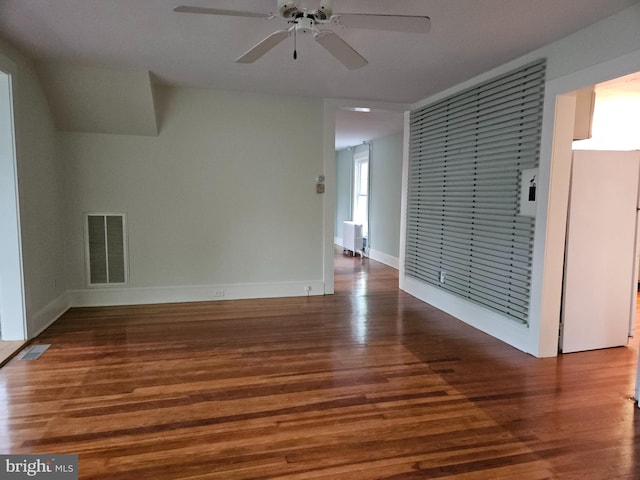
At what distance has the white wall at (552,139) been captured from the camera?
2.68 metres

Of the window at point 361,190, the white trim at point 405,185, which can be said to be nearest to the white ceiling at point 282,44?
the white trim at point 405,185

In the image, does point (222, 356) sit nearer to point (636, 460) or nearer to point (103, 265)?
point (103, 265)

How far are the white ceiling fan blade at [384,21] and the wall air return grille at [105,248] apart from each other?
12.1ft

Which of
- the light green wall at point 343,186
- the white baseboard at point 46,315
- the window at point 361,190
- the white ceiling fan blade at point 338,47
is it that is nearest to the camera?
the white ceiling fan blade at point 338,47

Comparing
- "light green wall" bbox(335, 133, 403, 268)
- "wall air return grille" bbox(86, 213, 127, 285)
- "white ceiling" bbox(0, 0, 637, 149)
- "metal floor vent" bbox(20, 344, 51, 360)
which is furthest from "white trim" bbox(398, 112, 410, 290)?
"metal floor vent" bbox(20, 344, 51, 360)

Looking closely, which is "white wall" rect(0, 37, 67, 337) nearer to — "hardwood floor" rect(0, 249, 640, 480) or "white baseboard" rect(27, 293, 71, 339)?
"white baseboard" rect(27, 293, 71, 339)

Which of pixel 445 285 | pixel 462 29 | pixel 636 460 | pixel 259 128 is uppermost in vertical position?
pixel 462 29

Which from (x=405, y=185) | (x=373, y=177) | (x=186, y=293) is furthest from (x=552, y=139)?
(x=373, y=177)

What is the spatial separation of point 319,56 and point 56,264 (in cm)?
357

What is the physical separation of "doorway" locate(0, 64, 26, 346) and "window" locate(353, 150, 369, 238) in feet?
20.8

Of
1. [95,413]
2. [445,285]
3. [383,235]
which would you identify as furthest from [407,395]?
[383,235]

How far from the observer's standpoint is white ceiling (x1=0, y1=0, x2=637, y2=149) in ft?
8.57

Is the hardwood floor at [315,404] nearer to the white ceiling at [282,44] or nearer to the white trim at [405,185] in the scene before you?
the white trim at [405,185]

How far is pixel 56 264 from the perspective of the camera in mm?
4355
